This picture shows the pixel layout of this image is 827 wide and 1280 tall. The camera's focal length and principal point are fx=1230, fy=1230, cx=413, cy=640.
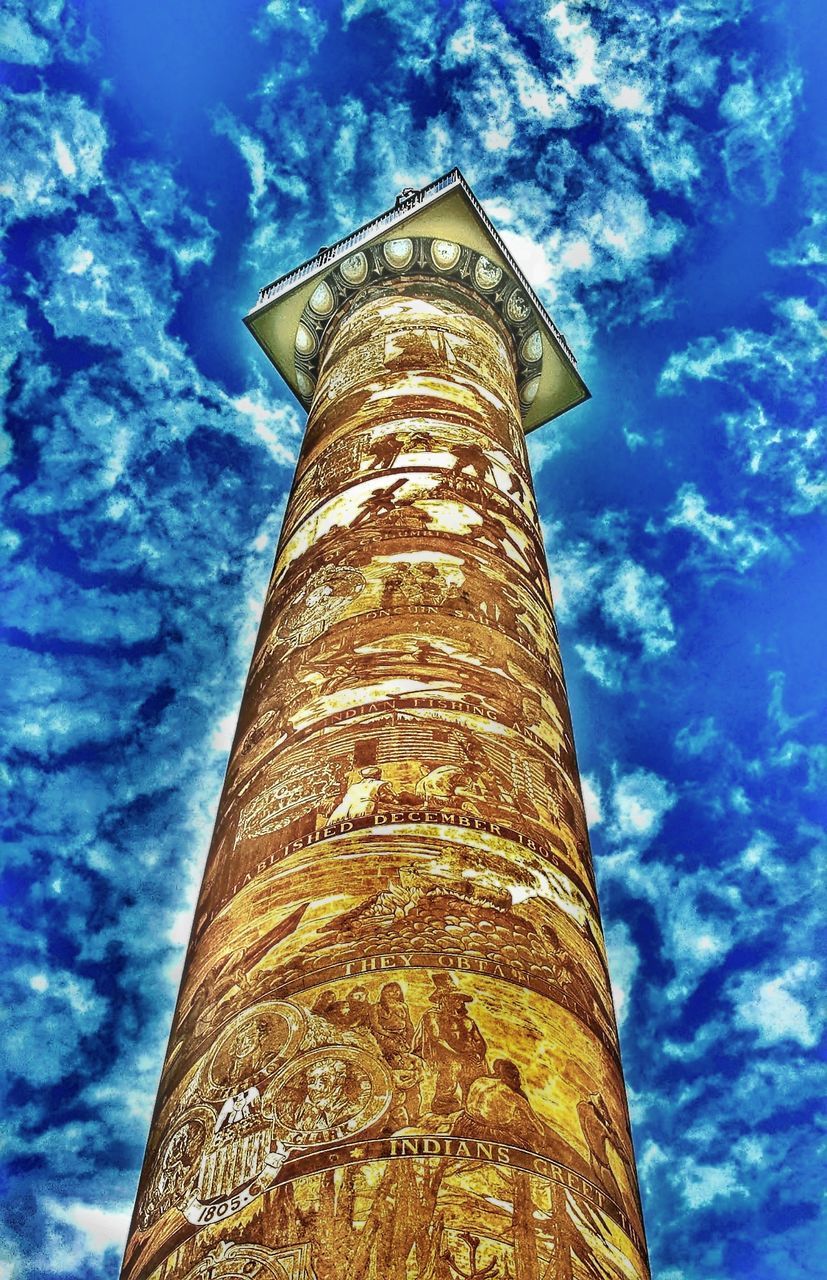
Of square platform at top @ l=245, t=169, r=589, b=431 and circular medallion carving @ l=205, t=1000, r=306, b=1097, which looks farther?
square platform at top @ l=245, t=169, r=589, b=431

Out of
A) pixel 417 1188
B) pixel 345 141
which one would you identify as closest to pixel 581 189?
pixel 345 141

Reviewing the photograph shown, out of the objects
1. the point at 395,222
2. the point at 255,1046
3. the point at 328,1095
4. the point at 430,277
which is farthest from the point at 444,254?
the point at 328,1095

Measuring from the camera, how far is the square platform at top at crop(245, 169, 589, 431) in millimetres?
8398

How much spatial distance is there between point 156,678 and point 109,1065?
13.6 feet

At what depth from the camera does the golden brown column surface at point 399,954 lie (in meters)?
2.67

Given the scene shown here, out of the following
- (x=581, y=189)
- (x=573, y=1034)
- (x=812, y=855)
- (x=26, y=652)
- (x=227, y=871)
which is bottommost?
(x=573, y=1034)

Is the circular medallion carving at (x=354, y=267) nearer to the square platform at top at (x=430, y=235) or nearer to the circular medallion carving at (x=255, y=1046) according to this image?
the square platform at top at (x=430, y=235)

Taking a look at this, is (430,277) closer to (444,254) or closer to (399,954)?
(444,254)

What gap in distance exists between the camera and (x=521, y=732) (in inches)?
171

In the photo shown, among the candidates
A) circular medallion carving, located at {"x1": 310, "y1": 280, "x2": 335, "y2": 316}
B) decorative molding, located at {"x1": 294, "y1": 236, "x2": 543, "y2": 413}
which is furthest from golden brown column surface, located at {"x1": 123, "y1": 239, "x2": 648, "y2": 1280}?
circular medallion carving, located at {"x1": 310, "y1": 280, "x2": 335, "y2": 316}

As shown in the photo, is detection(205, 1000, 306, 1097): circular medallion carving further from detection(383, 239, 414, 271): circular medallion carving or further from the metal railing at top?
the metal railing at top

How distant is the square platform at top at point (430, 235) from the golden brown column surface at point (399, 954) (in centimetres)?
329

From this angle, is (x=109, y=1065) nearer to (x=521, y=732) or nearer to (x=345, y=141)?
(x=521, y=732)

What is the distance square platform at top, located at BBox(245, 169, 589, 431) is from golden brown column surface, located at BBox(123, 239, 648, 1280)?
329 cm
